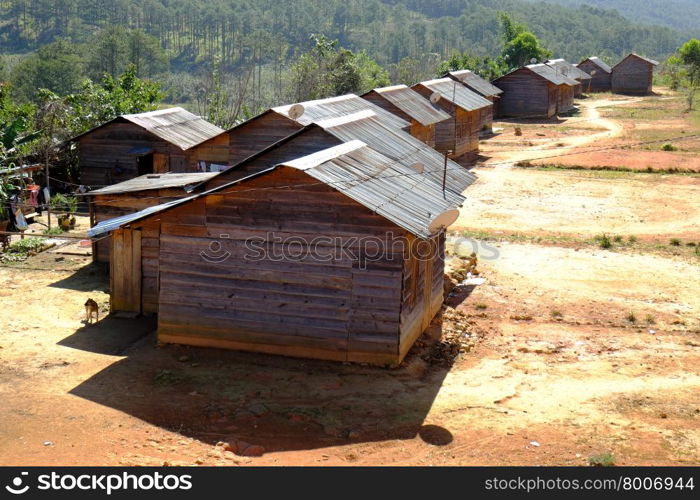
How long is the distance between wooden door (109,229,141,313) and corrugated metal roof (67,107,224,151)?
31.3ft

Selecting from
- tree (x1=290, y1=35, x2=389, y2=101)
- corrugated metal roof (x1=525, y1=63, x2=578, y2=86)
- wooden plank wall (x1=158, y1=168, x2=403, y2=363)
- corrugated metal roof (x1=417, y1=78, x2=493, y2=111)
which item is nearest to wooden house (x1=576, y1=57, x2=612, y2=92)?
corrugated metal roof (x1=525, y1=63, x2=578, y2=86)

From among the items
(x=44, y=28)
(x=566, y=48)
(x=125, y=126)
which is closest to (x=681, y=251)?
(x=125, y=126)

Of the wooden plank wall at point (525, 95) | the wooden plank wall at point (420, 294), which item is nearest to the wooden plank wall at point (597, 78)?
the wooden plank wall at point (525, 95)

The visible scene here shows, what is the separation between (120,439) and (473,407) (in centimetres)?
506

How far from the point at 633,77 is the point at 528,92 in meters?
22.5

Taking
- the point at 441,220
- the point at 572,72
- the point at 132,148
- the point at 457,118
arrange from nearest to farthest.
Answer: the point at 441,220
the point at 132,148
the point at 457,118
the point at 572,72

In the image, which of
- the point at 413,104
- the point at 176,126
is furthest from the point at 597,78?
the point at 176,126

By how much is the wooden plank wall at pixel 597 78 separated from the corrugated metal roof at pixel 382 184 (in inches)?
2453

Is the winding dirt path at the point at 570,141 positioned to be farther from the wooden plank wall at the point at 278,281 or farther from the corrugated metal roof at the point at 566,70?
the wooden plank wall at the point at 278,281

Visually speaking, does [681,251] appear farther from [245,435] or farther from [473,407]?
[245,435]

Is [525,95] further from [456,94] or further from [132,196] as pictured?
[132,196]

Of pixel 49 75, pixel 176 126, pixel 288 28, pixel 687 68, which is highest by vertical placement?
pixel 288 28

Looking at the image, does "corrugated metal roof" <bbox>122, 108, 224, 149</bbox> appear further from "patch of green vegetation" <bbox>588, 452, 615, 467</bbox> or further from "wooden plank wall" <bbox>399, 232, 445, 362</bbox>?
"patch of green vegetation" <bbox>588, 452, 615, 467</bbox>

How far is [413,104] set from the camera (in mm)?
32812
